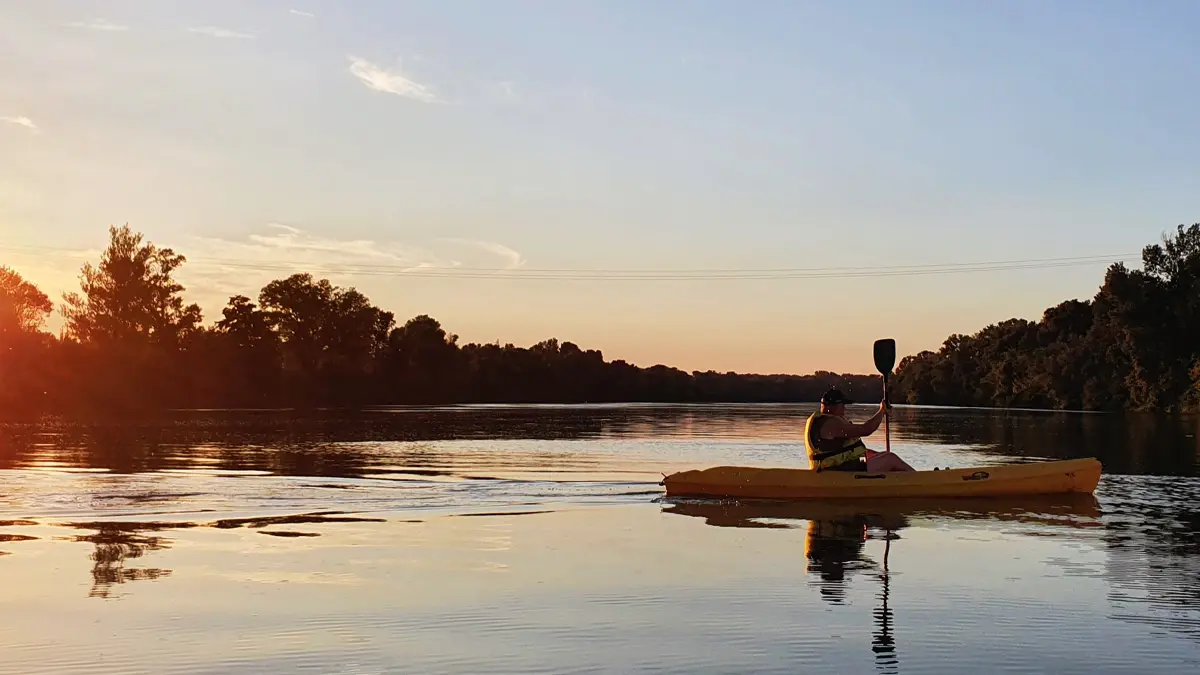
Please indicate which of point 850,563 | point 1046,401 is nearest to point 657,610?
point 850,563

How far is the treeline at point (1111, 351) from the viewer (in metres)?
84.4

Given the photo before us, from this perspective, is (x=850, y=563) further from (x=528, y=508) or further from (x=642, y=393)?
(x=642, y=393)

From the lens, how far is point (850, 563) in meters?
12.7

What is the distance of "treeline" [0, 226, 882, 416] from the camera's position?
88.5 m

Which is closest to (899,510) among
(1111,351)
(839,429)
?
(839,429)

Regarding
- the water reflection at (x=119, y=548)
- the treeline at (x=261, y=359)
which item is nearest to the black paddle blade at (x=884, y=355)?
the water reflection at (x=119, y=548)

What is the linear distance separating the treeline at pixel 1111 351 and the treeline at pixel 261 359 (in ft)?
119

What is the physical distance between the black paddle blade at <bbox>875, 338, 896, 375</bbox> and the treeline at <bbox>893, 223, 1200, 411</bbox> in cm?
6699

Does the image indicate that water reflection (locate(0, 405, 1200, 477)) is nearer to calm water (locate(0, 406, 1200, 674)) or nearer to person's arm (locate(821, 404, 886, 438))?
calm water (locate(0, 406, 1200, 674))

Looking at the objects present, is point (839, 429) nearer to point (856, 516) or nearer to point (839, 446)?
point (839, 446)

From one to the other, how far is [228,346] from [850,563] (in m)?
104

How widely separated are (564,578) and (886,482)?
846cm

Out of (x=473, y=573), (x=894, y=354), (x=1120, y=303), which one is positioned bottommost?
(x=473, y=573)

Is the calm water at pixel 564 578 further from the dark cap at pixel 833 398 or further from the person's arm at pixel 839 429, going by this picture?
the dark cap at pixel 833 398
